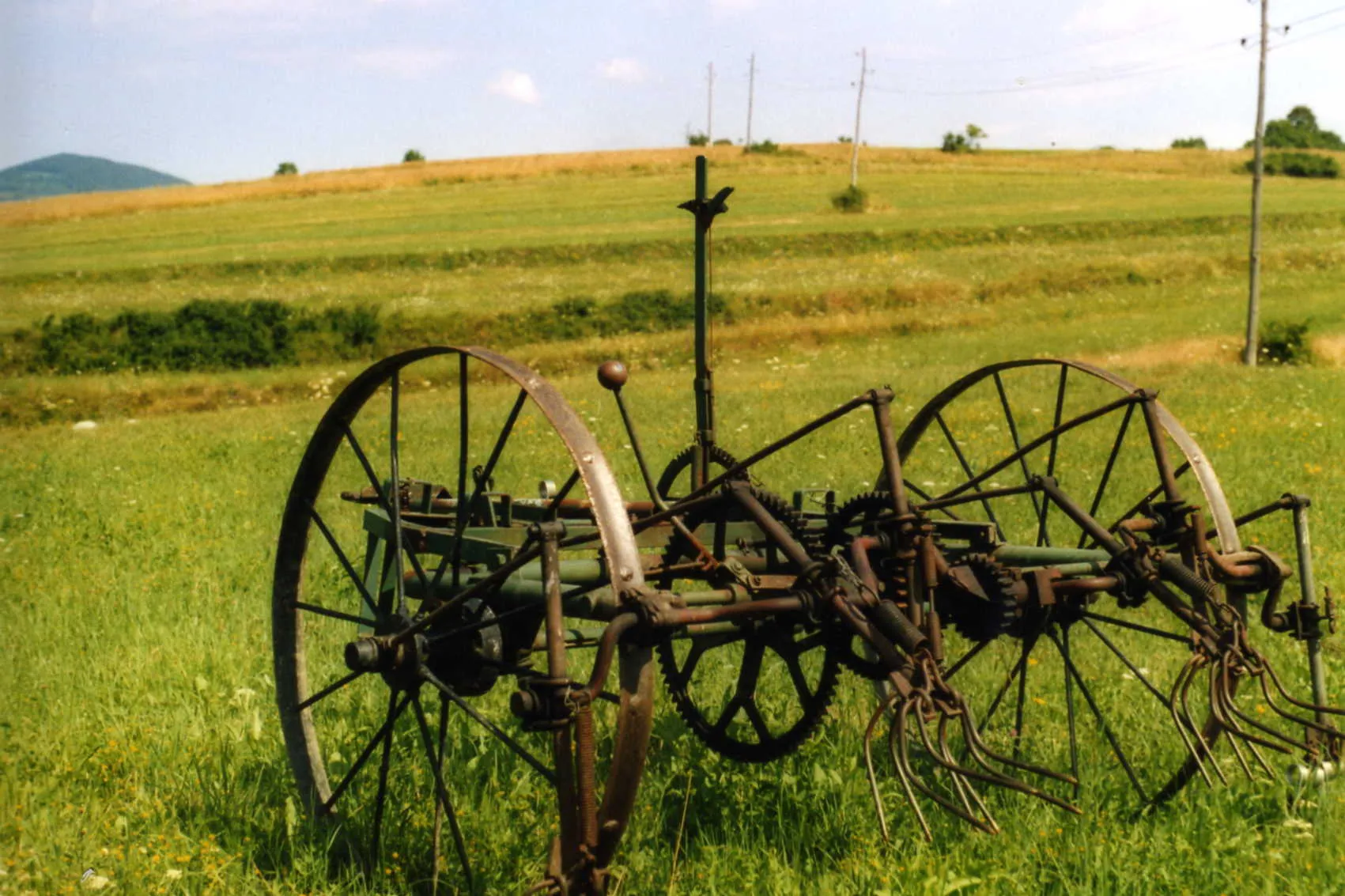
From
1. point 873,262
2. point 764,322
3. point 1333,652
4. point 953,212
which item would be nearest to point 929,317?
point 764,322

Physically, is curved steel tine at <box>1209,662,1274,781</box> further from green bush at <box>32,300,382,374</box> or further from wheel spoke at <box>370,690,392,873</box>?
green bush at <box>32,300,382,374</box>

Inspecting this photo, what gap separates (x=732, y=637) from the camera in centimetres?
471

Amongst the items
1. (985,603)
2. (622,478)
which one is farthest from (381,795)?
(622,478)

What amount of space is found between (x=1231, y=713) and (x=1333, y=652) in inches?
96.3

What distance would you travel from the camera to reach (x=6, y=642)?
6965 mm

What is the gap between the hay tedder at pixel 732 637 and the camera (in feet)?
11.4

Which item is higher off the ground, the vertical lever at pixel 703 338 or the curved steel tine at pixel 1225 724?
the vertical lever at pixel 703 338

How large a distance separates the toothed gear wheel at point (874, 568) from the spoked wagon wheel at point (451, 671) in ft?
2.55

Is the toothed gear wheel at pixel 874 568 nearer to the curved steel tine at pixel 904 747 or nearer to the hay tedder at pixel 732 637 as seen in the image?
the hay tedder at pixel 732 637

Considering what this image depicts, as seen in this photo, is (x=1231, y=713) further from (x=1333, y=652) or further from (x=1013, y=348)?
(x=1013, y=348)

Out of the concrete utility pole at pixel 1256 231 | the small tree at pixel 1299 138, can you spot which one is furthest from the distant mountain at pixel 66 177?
the small tree at pixel 1299 138

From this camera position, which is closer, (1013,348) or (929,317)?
(1013,348)

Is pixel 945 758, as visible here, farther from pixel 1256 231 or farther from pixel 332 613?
pixel 1256 231

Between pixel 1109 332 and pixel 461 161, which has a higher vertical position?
pixel 461 161
